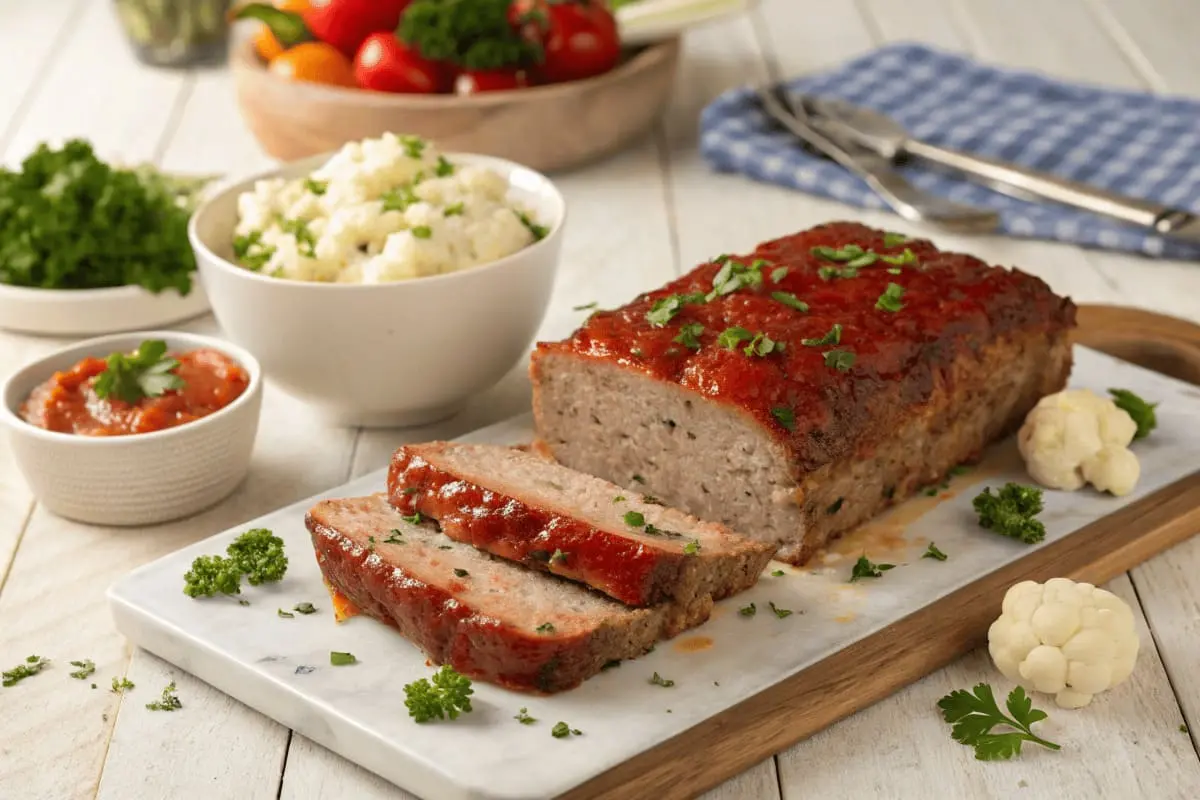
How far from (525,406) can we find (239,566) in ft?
5.04

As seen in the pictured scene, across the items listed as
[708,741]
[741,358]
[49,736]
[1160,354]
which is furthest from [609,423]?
[1160,354]

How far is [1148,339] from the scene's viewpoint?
17.8 ft

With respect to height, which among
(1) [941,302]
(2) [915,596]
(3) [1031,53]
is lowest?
(3) [1031,53]

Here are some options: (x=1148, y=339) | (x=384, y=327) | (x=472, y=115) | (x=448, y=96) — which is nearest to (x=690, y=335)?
(x=384, y=327)

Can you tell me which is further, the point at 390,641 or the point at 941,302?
the point at 941,302

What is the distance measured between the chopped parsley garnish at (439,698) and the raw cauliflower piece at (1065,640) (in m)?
1.31

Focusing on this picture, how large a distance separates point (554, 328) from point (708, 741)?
2737mm

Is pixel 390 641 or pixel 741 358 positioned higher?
pixel 741 358

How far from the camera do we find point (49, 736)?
3.59 m

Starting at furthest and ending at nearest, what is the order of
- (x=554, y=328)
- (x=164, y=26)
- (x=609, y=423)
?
(x=164, y=26), (x=554, y=328), (x=609, y=423)

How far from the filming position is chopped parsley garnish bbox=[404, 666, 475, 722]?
132 inches

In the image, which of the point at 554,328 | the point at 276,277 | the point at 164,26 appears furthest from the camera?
the point at 164,26

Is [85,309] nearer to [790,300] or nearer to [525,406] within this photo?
[525,406]

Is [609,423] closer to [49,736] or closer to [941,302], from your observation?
Answer: [941,302]
